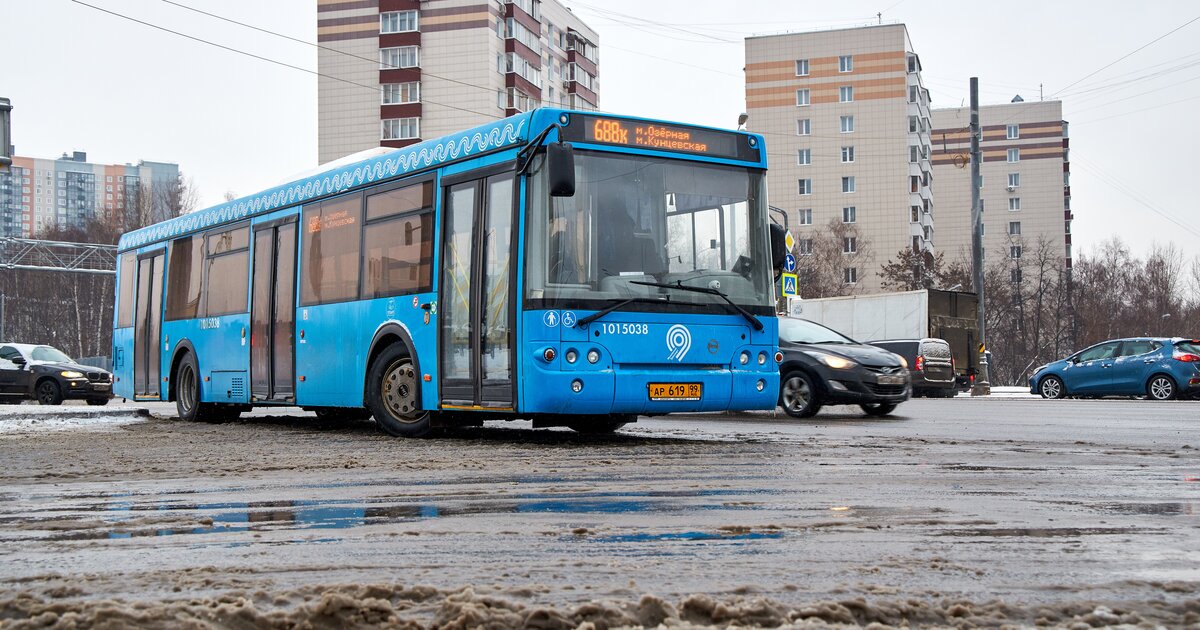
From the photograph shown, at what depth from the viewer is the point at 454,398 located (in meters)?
11.4

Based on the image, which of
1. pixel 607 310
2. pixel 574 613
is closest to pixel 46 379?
pixel 607 310

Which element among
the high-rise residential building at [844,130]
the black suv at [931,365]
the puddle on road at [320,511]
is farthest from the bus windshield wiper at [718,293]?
the high-rise residential building at [844,130]

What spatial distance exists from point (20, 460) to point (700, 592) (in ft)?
26.2

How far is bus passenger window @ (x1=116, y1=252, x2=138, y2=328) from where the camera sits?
20.0m

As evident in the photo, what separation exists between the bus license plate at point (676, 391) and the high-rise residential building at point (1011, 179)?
102 meters

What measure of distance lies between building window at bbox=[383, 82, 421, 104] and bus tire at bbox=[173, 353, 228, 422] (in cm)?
5719

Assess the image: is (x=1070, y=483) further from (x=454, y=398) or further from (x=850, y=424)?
(x=850, y=424)

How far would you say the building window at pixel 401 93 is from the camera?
7338 centimetres

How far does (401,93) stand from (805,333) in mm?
59334

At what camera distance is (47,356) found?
28.5 m

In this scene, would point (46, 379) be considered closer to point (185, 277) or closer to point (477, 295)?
point (185, 277)

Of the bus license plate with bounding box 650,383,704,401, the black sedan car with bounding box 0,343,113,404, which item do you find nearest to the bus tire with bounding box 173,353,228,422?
the bus license plate with bounding box 650,383,704,401

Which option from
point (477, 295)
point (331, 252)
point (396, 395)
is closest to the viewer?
point (477, 295)

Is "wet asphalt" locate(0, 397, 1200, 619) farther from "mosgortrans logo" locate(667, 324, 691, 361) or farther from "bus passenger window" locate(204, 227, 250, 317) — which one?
"bus passenger window" locate(204, 227, 250, 317)
